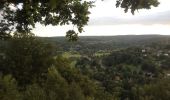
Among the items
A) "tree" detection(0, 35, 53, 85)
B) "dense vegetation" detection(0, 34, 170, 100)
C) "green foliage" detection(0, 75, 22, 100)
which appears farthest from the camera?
"tree" detection(0, 35, 53, 85)

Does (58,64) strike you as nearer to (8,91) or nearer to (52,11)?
(8,91)

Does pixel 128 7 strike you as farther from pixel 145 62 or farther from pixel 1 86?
pixel 145 62

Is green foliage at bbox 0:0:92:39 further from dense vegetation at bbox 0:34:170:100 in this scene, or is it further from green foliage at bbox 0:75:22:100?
green foliage at bbox 0:75:22:100

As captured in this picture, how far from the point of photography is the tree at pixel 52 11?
44.7 feet

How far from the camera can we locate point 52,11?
13.9 metres

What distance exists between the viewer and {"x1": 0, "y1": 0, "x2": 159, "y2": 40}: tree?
→ 1361 centimetres

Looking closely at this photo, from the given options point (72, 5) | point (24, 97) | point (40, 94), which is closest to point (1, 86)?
point (24, 97)

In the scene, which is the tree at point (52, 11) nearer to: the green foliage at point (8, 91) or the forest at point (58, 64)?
the forest at point (58, 64)

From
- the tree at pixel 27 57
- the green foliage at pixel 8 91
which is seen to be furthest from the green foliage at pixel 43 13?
the tree at pixel 27 57

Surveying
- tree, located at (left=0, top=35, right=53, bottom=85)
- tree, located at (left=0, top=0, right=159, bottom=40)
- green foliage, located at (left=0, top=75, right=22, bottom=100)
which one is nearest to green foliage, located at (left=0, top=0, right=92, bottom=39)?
tree, located at (left=0, top=0, right=159, bottom=40)

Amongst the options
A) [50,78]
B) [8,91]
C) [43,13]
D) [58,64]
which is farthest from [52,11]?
[58,64]

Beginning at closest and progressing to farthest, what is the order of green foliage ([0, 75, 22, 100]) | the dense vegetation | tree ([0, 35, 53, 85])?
1. green foliage ([0, 75, 22, 100])
2. the dense vegetation
3. tree ([0, 35, 53, 85])

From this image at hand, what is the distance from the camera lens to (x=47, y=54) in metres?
69.9

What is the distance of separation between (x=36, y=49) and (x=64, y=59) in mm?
5170
